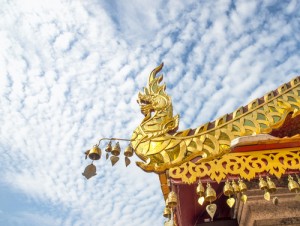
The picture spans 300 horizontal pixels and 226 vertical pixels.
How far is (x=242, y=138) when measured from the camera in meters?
3.64

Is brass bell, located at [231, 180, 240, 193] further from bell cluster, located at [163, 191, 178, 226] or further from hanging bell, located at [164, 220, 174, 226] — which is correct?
hanging bell, located at [164, 220, 174, 226]

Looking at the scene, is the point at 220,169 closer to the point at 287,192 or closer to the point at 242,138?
the point at 242,138

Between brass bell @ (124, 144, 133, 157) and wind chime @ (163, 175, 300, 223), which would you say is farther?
brass bell @ (124, 144, 133, 157)

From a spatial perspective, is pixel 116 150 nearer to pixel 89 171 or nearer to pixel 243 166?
pixel 89 171

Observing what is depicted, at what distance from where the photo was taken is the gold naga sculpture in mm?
3877

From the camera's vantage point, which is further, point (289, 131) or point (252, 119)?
point (289, 131)

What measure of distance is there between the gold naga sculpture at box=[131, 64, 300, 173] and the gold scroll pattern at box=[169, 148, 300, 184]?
0.10m

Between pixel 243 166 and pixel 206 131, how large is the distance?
29.1 inches

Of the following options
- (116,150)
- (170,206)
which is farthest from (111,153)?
(170,206)

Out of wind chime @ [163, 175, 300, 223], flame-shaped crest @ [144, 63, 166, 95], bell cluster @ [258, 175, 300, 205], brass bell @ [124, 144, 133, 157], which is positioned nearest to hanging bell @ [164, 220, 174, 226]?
wind chime @ [163, 175, 300, 223]

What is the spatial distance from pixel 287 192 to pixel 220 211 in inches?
77.1

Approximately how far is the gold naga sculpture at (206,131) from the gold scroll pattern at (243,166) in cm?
10

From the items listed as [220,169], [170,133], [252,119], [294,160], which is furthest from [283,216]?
[170,133]

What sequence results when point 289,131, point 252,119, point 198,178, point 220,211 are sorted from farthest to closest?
point 220,211 < point 289,131 < point 252,119 < point 198,178
